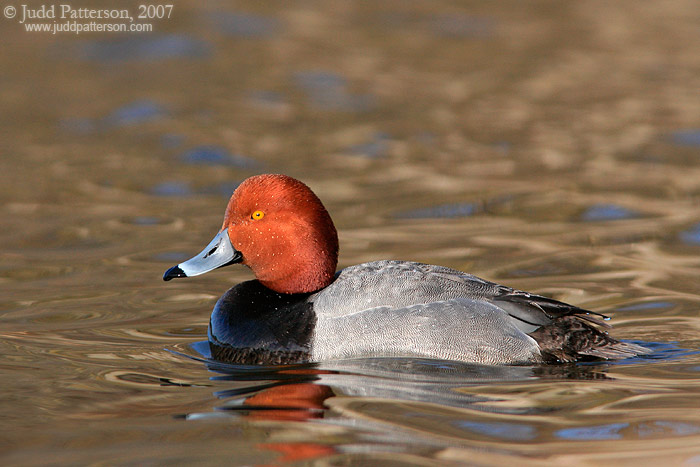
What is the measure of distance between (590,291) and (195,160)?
552cm

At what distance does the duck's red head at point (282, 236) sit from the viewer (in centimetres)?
574

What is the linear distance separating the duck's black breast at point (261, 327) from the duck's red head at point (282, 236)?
12cm

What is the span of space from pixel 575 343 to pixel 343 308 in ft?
4.10

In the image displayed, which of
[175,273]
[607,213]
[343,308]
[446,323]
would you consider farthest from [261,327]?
[607,213]

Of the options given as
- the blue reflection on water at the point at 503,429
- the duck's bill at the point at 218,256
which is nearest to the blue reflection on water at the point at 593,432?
the blue reflection on water at the point at 503,429

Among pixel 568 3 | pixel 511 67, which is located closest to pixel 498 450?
pixel 511 67

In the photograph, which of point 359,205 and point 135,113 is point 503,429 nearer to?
point 359,205

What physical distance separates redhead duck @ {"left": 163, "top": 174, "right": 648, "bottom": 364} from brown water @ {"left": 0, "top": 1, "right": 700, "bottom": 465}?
0.13 meters

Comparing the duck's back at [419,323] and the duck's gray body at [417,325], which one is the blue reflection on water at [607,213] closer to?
the duck's gray body at [417,325]

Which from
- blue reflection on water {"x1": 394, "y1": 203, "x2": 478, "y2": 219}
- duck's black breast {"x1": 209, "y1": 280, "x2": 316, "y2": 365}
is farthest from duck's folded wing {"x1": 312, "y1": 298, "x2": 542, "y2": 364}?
blue reflection on water {"x1": 394, "y1": 203, "x2": 478, "y2": 219}

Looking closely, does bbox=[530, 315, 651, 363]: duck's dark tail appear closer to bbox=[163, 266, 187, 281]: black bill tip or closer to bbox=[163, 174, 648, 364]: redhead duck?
bbox=[163, 174, 648, 364]: redhead duck

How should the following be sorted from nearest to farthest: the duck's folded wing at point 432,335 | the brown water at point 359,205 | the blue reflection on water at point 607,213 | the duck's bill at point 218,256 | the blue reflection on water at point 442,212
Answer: the brown water at point 359,205
the duck's folded wing at point 432,335
the duck's bill at point 218,256
the blue reflection on water at point 607,213
the blue reflection on water at point 442,212

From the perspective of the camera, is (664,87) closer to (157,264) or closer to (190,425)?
(157,264)

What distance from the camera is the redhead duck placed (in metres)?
5.35
